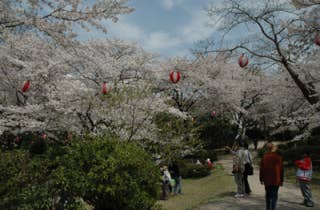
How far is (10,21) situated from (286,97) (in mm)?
17169

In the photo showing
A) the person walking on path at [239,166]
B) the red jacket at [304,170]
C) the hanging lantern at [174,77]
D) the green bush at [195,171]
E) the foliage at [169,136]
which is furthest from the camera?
the green bush at [195,171]

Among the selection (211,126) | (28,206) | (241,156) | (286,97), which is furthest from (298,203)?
(211,126)

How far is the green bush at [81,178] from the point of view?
457 centimetres

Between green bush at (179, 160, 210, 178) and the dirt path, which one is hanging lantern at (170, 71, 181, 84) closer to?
the dirt path

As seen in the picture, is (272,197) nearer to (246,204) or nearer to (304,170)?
(246,204)

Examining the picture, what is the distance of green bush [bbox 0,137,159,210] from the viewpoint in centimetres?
457

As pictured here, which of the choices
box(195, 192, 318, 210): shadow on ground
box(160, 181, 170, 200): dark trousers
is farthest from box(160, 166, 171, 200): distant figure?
box(195, 192, 318, 210): shadow on ground

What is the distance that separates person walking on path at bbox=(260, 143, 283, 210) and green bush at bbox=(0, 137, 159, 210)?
2327mm

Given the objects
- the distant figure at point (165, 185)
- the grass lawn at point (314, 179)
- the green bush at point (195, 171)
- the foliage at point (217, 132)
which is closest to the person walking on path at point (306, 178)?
the grass lawn at point (314, 179)

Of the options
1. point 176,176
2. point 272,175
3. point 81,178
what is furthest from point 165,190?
point 81,178

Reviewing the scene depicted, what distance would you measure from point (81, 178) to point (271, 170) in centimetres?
379

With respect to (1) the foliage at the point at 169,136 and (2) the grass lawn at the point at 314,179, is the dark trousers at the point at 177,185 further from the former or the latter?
(2) the grass lawn at the point at 314,179

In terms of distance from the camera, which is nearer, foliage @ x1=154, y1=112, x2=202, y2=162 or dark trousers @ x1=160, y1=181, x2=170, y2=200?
foliage @ x1=154, y1=112, x2=202, y2=162

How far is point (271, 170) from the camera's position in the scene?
586 cm
